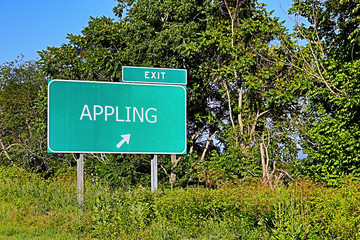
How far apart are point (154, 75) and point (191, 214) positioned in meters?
4.06

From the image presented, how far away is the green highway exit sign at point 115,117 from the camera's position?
12148mm

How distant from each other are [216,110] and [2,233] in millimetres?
9834

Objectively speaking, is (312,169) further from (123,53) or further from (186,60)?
(123,53)

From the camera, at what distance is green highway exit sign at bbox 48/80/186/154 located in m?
12.1

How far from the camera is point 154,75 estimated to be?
1255cm

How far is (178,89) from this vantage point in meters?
12.9

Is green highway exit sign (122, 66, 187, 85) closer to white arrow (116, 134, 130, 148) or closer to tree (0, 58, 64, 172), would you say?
white arrow (116, 134, 130, 148)

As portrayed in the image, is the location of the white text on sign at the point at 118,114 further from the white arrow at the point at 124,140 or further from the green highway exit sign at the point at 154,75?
the green highway exit sign at the point at 154,75

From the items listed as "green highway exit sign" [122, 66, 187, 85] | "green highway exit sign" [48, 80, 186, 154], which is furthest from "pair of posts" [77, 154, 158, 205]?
"green highway exit sign" [122, 66, 187, 85]

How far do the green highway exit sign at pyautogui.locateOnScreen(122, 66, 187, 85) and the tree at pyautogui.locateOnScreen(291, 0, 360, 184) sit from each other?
3.78m

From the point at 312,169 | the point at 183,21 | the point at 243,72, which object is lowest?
the point at 312,169

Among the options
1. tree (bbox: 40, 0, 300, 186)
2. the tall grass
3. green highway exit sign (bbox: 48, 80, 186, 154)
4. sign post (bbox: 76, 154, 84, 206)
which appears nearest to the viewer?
the tall grass

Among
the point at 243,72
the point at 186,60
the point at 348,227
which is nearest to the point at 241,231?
the point at 348,227

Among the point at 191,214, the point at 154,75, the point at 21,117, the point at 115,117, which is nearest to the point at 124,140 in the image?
the point at 115,117
